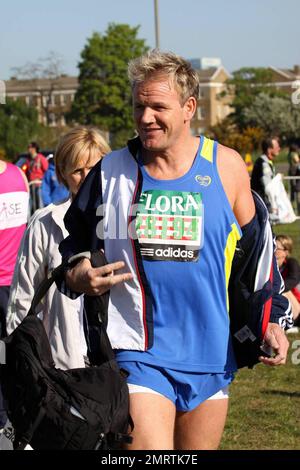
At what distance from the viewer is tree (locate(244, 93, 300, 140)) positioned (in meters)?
82.1

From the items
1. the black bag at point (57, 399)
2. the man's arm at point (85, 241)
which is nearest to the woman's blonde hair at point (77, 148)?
the man's arm at point (85, 241)

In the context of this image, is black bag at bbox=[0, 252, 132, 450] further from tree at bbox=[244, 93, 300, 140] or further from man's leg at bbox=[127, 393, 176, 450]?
tree at bbox=[244, 93, 300, 140]

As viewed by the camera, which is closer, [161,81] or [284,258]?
[161,81]

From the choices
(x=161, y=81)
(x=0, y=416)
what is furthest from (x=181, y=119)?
(x=0, y=416)

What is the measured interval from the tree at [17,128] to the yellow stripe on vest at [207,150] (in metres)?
73.1

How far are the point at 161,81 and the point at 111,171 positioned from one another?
15.5 inches

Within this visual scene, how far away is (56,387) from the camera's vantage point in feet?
11.0

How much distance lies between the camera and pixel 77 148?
16.5 ft

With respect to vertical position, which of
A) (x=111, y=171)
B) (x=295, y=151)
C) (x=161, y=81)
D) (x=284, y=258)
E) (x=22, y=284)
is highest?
(x=161, y=81)

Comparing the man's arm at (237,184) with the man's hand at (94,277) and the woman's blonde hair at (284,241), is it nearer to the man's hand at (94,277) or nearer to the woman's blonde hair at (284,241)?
the man's hand at (94,277)

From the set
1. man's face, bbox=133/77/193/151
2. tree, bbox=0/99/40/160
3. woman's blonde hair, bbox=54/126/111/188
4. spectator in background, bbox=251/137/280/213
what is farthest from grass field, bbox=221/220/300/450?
tree, bbox=0/99/40/160

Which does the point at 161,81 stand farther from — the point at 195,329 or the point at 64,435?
the point at 64,435

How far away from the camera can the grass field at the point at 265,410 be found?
650 centimetres

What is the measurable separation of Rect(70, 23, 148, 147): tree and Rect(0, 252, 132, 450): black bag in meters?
89.3
